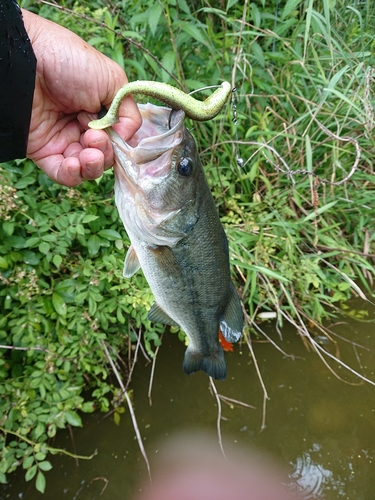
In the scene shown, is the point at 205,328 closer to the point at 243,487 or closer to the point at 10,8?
the point at 243,487

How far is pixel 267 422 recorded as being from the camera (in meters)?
2.43

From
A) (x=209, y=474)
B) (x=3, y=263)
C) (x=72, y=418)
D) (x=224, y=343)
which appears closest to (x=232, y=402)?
(x=209, y=474)

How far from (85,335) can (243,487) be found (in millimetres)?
1337

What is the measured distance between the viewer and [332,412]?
245cm

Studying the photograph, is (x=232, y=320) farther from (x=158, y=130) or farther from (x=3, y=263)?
(x=3, y=263)

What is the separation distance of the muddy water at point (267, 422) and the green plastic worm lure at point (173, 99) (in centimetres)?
195

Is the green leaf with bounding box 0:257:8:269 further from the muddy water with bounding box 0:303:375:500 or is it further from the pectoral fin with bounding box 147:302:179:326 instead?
the muddy water with bounding box 0:303:375:500

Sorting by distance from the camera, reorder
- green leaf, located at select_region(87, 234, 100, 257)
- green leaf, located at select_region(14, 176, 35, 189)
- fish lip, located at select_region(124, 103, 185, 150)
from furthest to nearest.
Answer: green leaf, located at select_region(87, 234, 100, 257) < green leaf, located at select_region(14, 176, 35, 189) < fish lip, located at select_region(124, 103, 185, 150)

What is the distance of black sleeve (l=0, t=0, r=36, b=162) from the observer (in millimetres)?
1083

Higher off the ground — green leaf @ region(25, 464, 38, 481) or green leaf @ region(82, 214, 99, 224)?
green leaf @ region(82, 214, 99, 224)

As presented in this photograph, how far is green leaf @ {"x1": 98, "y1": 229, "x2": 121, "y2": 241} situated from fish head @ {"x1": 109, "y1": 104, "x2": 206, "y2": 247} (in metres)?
0.77

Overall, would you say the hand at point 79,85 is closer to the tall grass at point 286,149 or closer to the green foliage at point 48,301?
the green foliage at point 48,301

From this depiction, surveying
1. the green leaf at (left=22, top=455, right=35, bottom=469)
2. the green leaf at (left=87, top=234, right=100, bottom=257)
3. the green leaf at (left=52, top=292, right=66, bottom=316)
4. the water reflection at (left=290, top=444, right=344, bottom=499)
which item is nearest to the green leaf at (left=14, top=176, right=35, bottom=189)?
the green leaf at (left=87, top=234, right=100, bottom=257)

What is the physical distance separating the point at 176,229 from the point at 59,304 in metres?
1.02
